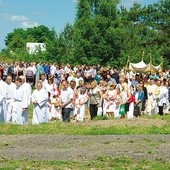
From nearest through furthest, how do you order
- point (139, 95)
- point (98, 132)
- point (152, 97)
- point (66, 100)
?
1. point (98, 132)
2. point (66, 100)
3. point (139, 95)
4. point (152, 97)

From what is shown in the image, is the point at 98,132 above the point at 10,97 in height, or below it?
below

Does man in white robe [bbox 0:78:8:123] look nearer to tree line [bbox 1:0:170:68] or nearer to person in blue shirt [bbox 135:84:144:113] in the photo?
person in blue shirt [bbox 135:84:144:113]

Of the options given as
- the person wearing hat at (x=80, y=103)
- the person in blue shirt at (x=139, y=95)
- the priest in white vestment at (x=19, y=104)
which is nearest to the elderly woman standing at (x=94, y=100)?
the person wearing hat at (x=80, y=103)

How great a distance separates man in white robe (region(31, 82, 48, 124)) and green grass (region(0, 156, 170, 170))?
28.5 ft

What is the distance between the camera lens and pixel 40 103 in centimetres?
2189

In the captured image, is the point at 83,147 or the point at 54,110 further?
the point at 54,110

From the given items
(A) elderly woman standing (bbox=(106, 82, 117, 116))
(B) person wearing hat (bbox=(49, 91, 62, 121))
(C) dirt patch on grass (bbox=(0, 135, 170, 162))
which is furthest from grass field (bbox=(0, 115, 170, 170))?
(A) elderly woman standing (bbox=(106, 82, 117, 116))

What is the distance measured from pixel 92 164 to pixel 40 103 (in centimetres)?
950

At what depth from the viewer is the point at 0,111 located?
22.3 metres

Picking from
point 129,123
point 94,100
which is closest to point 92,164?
point 129,123

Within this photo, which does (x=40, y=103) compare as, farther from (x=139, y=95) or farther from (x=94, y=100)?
(x=139, y=95)

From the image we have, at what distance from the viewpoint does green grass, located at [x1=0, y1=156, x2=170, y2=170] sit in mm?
12281

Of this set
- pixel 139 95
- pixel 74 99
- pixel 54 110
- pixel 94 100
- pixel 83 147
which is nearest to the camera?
pixel 83 147

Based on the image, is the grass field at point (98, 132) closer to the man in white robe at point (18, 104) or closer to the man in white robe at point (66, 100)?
the man in white robe at point (66, 100)
